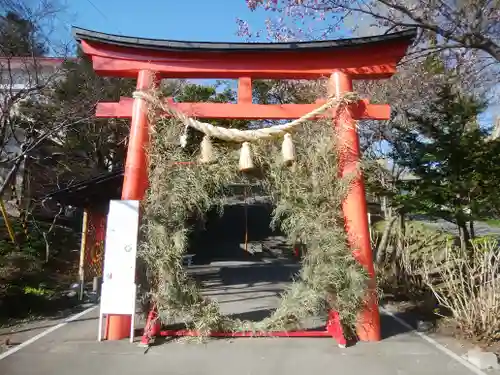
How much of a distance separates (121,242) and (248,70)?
3280 mm

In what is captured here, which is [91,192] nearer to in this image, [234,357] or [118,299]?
[118,299]

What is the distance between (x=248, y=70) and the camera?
21.6 feet

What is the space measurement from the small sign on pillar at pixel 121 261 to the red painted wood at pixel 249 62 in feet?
7.41

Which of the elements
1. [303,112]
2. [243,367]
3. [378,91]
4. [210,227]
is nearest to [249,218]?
[210,227]

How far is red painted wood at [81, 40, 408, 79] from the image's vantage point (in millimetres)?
6422

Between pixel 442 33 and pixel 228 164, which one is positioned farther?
pixel 442 33

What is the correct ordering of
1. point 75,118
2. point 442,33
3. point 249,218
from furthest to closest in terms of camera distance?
point 249,218 → point 75,118 → point 442,33

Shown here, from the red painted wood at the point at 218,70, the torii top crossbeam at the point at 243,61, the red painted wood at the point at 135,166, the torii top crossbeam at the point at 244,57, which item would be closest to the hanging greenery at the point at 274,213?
the red painted wood at the point at 135,166

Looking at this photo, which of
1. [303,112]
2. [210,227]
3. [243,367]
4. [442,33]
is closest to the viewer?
[243,367]

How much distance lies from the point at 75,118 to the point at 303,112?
675 centimetres

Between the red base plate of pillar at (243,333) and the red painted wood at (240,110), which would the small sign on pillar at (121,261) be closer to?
the red base plate of pillar at (243,333)

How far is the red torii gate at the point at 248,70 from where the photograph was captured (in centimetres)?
612

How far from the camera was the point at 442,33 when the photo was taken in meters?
7.25

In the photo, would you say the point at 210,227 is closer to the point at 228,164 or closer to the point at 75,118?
the point at 75,118
